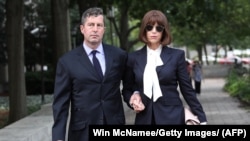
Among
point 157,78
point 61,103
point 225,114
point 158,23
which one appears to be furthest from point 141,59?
point 225,114

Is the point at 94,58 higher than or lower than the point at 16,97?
higher

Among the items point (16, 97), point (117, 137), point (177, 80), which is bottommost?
point (16, 97)

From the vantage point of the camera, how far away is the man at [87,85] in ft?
14.1

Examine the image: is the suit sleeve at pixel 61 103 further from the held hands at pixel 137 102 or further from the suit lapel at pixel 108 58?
the held hands at pixel 137 102

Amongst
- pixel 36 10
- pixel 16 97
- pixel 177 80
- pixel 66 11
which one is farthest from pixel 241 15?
pixel 177 80

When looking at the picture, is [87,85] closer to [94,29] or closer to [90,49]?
[90,49]

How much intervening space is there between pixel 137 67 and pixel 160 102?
32cm

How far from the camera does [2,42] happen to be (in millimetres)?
31312

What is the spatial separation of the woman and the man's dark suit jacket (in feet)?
0.52

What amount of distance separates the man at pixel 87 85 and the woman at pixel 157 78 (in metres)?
0.16

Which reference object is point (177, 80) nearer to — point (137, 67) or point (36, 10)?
point (137, 67)

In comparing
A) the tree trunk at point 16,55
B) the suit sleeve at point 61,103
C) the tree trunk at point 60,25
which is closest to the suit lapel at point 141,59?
the suit sleeve at point 61,103

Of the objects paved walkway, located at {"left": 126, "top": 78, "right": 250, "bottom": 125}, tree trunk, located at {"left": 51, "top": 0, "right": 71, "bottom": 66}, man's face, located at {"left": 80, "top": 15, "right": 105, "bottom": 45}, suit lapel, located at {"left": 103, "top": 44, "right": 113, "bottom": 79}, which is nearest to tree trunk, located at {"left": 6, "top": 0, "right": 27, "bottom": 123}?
paved walkway, located at {"left": 126, "top": 78, "right": 250, "bottom": 125}

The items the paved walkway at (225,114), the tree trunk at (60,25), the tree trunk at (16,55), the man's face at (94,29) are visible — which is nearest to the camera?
the man's face at (94,29)
